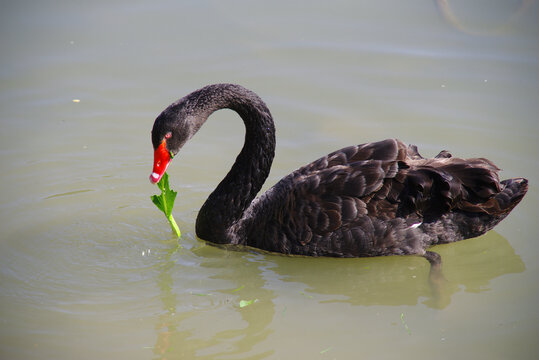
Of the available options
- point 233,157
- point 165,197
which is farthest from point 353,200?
point 233,157

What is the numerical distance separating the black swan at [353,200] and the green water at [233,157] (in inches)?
7.7

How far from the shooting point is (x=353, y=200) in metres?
5.65

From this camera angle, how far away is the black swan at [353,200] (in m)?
5.64

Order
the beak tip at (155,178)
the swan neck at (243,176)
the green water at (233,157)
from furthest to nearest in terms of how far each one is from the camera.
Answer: the swan neck at (243,176)
the beak tip at (155,178)
the green water at (233,157)

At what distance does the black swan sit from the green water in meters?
0.20

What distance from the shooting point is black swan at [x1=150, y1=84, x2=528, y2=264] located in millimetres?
5645

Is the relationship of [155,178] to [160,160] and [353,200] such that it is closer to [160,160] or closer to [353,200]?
[160,160]

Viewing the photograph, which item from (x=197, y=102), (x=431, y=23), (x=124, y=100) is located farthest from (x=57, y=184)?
(x=431, y=23)

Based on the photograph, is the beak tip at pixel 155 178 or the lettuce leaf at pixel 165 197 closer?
the beak tip at pixel 155 178

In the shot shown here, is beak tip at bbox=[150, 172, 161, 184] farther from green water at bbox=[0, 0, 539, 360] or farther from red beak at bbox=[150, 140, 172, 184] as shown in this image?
green water at bbox=[0, 0, 539, 360]

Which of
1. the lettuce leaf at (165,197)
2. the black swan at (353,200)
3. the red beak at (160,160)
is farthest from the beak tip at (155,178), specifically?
the black swan at (353,200)

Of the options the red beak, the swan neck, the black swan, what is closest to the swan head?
the red beak

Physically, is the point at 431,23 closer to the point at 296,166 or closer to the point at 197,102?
the point at 296,166

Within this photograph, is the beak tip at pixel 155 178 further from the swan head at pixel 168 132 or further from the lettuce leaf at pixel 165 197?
the lettuce leaf at pixel 165 197
